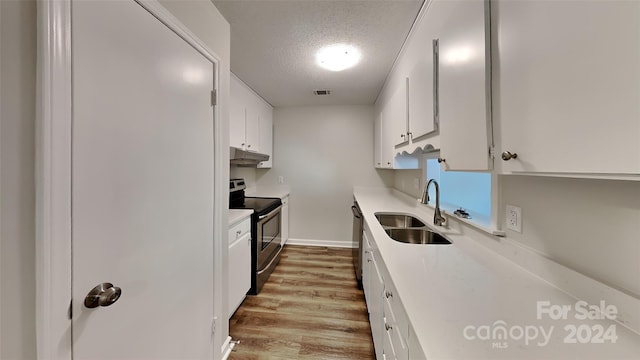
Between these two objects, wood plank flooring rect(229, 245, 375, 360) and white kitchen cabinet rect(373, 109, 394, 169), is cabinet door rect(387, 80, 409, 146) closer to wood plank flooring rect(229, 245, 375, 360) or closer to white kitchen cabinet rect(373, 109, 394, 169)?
white kitchen cabinet rect(373, 109, 394, 169)

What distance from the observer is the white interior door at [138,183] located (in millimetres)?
704

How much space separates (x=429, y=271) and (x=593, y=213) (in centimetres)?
55

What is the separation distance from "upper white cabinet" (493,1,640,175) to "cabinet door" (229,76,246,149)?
93.2 inches

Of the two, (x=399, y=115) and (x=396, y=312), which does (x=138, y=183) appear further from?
(x=399, y=115)

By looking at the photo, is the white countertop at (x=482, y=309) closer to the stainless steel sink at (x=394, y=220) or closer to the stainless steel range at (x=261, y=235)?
the stainless steel sink at (x=394, y=220)

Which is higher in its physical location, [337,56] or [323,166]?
[337,56]

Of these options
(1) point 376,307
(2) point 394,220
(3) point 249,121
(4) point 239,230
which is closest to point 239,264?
(4) point 239,230

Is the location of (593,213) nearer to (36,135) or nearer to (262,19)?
(36,135)

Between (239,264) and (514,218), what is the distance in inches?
77.5

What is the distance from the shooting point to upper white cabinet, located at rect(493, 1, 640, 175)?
0.45 meters

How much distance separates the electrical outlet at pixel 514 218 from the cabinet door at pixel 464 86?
0.31 metres

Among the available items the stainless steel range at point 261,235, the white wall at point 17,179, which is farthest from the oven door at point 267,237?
the white wall at point 17,179

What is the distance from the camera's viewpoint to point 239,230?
1975 millimetres

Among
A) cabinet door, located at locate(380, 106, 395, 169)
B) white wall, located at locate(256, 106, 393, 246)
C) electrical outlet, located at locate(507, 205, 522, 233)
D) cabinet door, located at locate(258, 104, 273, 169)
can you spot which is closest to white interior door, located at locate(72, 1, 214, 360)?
electrical outlet, located at locate(507, 205, 522, 233)
